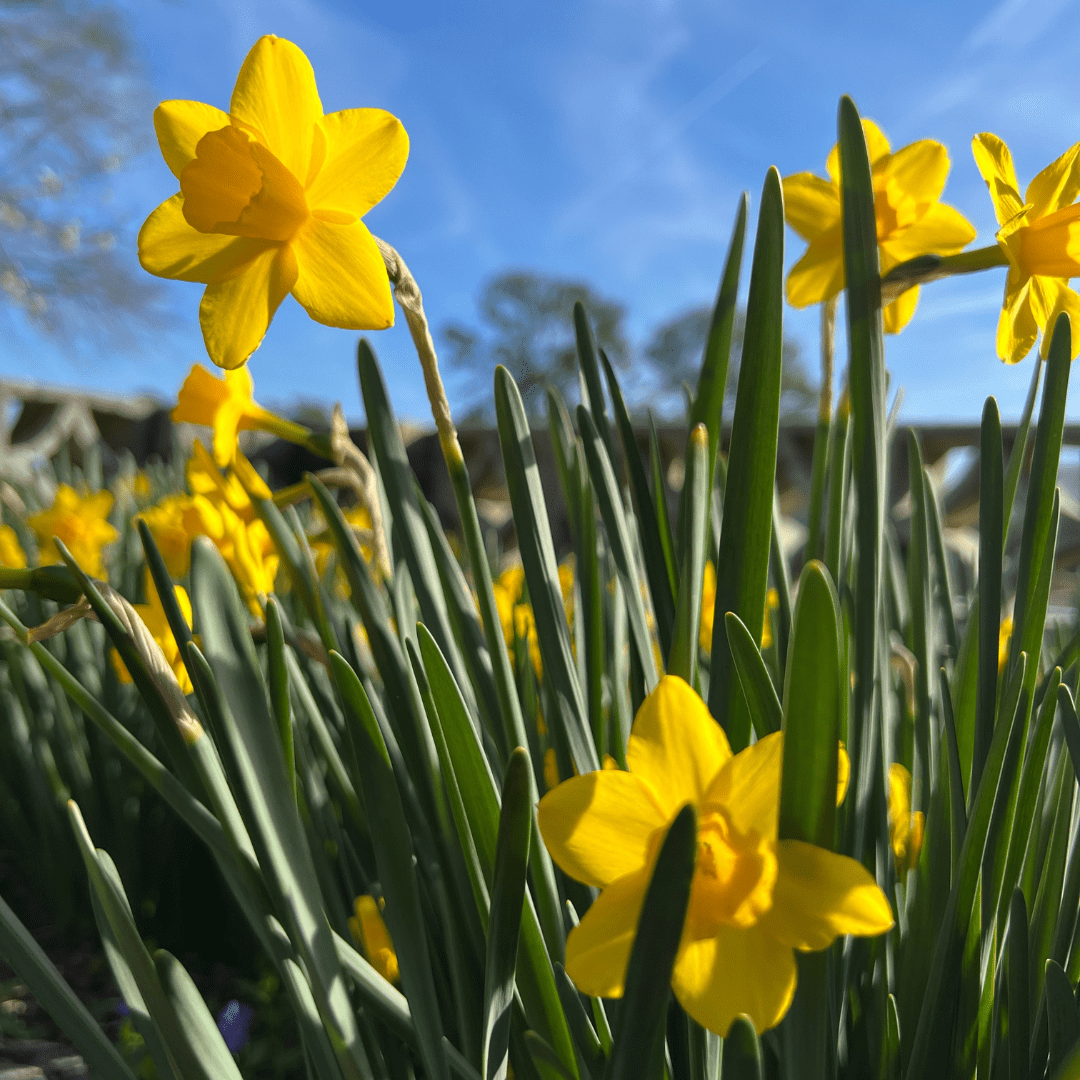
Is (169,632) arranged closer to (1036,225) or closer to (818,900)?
(818,900)

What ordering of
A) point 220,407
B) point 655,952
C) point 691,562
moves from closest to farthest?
point 655,952
point 691,562
point 220,407

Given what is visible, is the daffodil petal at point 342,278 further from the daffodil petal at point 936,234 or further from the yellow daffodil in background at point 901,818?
the yellow daffodil in background at point 901,818

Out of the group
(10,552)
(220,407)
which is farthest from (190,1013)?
(10,552)

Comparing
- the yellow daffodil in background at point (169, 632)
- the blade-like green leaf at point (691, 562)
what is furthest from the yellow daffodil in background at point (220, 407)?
the blade-like green leaf at point (691, 562)

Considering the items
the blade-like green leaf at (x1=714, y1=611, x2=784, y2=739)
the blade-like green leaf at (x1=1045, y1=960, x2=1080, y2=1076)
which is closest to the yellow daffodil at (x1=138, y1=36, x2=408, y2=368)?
the blade-like green leaf at (x1=714, y1=611, x2=784, y2=739)

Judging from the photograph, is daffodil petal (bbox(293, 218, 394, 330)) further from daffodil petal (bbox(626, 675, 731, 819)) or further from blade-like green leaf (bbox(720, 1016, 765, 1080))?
blade-like green leaf (bbox(720, 1016, 765, 1080))

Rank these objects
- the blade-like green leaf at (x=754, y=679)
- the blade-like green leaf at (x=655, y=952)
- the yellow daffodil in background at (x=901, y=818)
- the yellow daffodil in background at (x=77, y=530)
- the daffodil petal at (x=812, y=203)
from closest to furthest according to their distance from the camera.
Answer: the blade-like green leaf at (x=655, y=952)
the blade-like green leaf at (x=754, y=679)
the daffodil petal at (x=812, y=203)
the yellow daffodil in background at (x=901, y=818)
the yellow daffodil in background at (x=77, y=530)

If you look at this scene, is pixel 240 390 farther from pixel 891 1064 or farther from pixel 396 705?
pixel 891 1064
